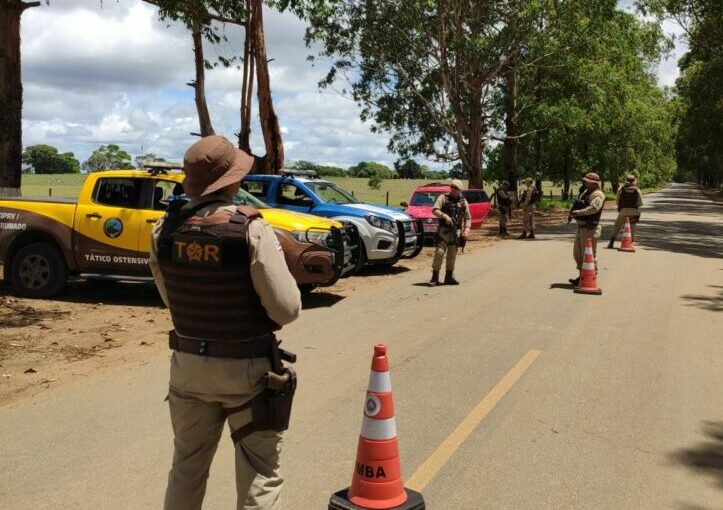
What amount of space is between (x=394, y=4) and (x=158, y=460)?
2408cm

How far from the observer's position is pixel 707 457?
4.42m

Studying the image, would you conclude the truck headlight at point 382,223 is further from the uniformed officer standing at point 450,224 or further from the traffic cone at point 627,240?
the traffic cone at point 627,240

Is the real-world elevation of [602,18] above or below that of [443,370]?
above

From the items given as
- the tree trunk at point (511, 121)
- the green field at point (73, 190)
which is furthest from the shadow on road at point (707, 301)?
the tree trunk at point (511, 121)

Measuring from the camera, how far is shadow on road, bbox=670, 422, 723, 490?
421 centimetres

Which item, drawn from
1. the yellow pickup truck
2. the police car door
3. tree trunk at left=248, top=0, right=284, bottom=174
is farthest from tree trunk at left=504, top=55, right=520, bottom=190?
the police car door

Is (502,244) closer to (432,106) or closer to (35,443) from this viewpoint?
(432,106)

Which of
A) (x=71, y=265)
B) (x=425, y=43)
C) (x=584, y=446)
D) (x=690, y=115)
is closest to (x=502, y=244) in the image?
(x=425, y=43)

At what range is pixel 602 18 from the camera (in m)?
25.4

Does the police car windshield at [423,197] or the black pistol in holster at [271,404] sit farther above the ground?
the police car windshield at [423,197]

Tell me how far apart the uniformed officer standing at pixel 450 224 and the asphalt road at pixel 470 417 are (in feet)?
7.03

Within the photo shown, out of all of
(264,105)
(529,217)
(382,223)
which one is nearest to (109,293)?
(382,223)

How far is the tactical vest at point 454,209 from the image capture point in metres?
11.6

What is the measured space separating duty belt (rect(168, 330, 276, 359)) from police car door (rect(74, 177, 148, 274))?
23.5ft
